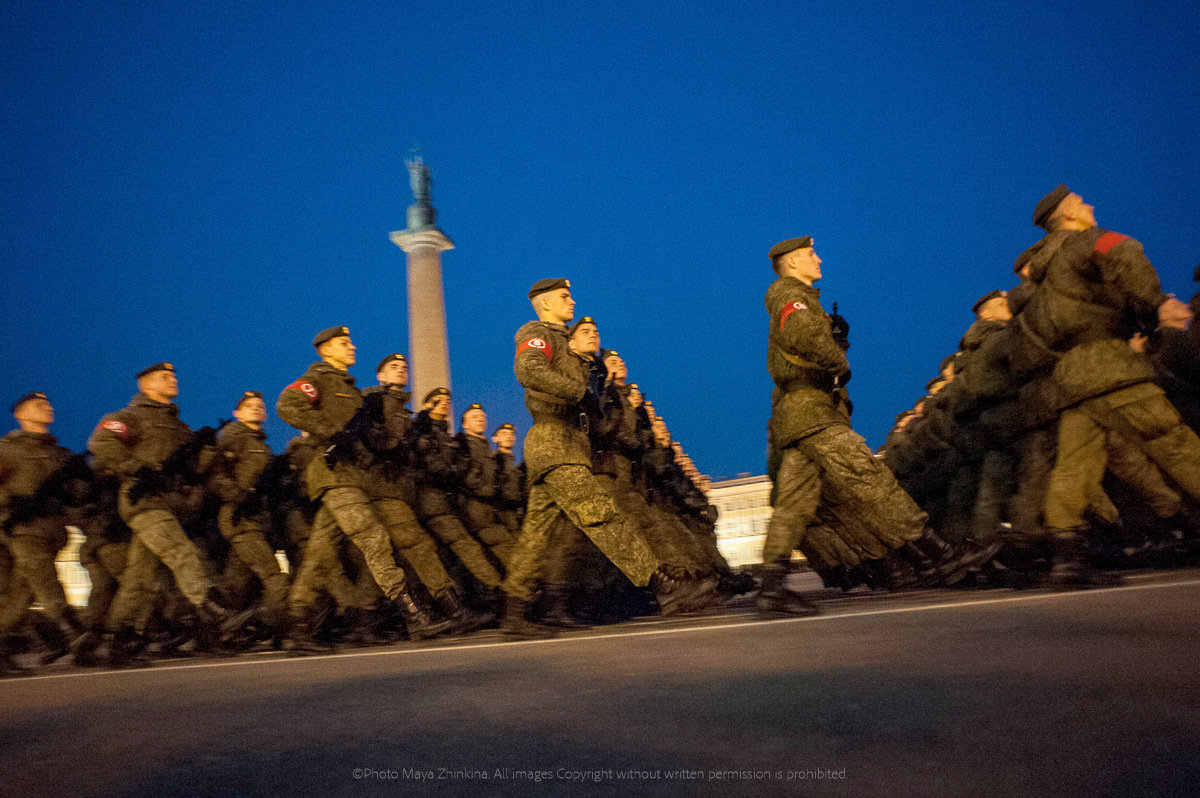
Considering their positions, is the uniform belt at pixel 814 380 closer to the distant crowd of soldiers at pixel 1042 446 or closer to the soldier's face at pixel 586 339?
the distant crowd of soldiers at pixel 1042 446

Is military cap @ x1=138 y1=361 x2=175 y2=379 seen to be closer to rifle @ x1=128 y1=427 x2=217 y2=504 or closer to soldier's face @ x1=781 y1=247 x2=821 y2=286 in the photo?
rifle @ x1=128 y1=427 x2=217 y2=504

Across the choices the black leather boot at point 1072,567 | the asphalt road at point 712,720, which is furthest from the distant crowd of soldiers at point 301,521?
the asphalt road at point 712,720

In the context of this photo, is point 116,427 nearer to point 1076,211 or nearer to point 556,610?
point 556,610

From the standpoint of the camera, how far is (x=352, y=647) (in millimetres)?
5395

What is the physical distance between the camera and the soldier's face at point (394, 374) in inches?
267

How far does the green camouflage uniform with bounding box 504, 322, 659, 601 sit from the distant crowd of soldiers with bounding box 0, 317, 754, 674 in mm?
286

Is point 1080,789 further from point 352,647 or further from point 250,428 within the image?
point 250,428

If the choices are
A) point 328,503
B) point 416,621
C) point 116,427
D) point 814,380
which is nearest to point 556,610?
point 416,621

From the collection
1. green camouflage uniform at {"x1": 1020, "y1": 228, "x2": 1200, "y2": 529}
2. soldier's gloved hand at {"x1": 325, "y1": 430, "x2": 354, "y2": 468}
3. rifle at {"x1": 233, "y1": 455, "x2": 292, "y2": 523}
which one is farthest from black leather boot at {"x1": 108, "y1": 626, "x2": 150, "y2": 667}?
green camouflage uniform at {"x1": 1020, "y1": 228, "x2": 1200, "y2": 529}

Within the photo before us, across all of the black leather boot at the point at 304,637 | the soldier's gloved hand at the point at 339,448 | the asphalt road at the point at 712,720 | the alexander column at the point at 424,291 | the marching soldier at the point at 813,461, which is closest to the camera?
the asphalt road at the point at 712,720

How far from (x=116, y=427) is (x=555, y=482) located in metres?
3.30

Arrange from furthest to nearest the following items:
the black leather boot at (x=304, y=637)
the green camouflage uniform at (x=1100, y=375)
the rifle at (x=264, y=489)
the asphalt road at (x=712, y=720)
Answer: the rifle at (x=264, y=489) < the black leather boot at (x=304, y=637) < the green camouflage uniform at (x=1100, y=375) < the asphalt road at (x=712, y=720)

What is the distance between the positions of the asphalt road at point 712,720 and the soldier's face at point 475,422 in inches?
162

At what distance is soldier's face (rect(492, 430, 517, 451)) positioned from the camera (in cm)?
820
